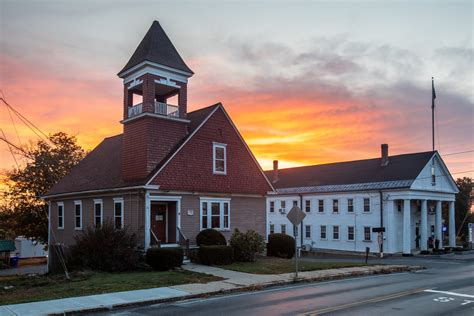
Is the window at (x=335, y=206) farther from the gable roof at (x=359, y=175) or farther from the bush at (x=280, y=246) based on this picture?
the bush at (x=280, y=246)

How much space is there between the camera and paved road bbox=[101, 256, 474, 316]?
40.5ft

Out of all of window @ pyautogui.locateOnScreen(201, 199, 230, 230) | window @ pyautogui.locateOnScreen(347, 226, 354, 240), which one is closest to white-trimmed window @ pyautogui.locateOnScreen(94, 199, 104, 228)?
window @ pyautogui.locateOnScreen(201, 199, 230, 230)

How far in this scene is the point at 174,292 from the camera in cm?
1573

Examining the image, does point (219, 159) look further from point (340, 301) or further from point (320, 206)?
point (320, 206)

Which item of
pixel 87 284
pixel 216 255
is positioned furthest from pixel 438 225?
pixel 87 284

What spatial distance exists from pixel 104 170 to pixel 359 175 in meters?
29.5

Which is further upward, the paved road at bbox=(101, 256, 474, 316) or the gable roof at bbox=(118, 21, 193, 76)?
the gable roof at bbox=(118, 21, 193, 76)

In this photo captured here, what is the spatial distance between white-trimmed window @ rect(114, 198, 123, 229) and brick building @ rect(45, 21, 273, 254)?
59 mm

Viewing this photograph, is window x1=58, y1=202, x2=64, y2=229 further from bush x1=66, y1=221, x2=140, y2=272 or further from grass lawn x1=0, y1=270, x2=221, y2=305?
grass lawn x1=0, y1=270, x2=221, y2=305

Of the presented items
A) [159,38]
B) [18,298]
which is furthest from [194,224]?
[18,298]

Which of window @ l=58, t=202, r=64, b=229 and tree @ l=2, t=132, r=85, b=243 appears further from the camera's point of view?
tree @ l=2, t=132, r=85, b=243

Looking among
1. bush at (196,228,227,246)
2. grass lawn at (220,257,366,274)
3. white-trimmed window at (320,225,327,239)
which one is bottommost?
white-trimmed window at (320,225,327,239)

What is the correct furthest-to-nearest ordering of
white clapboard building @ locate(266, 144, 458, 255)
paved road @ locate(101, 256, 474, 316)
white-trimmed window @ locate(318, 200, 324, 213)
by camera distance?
white-trimmed window @ locate(318, 200, 324, 213), white clapboard building @ locate(266, 144, 458, 255), paved road @ locate(101, 256, 474, 316)

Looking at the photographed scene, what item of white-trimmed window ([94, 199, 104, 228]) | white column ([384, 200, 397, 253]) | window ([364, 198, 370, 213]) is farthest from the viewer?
window ([364, 198, 370, 213])
